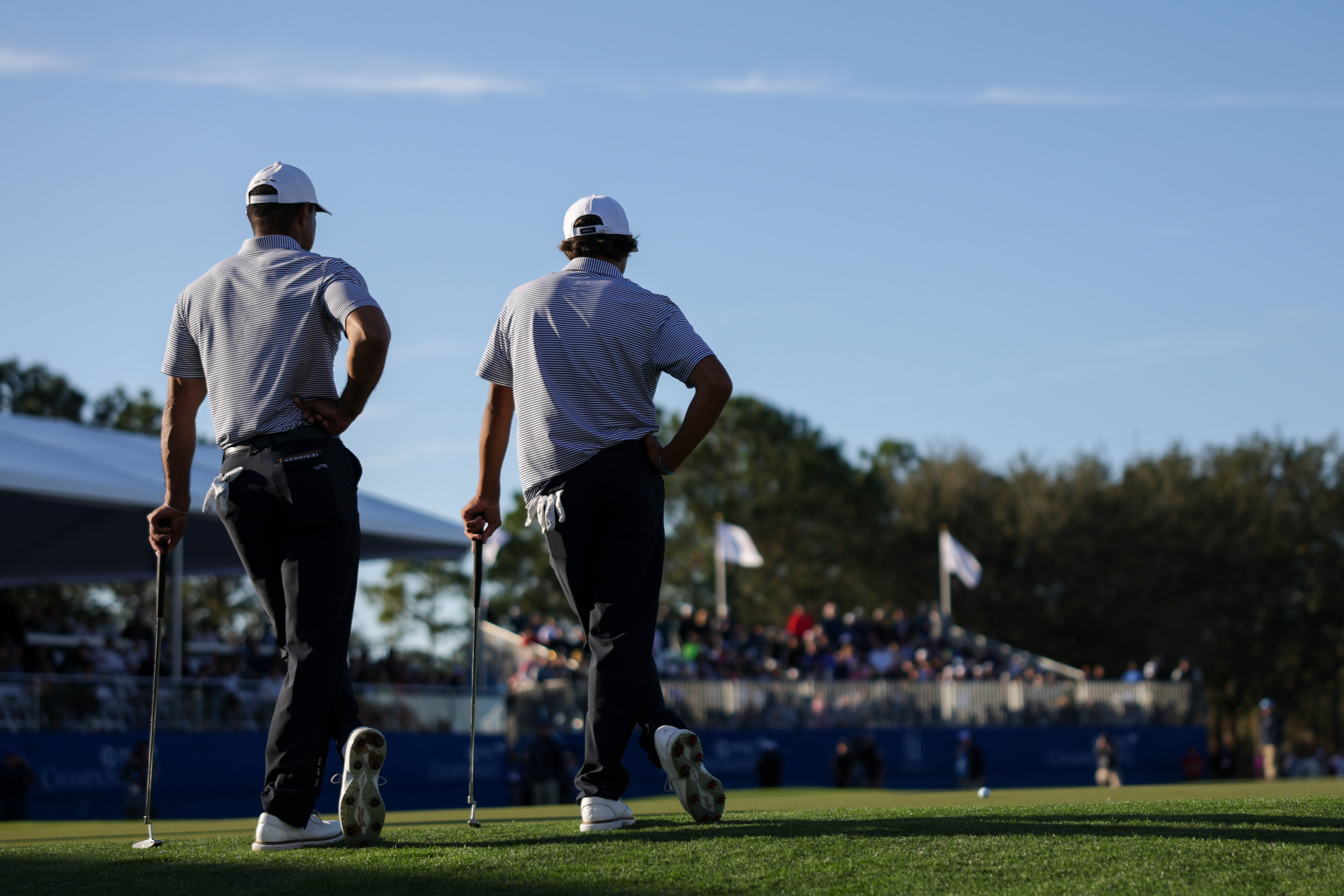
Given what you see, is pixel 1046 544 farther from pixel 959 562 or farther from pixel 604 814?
pixel 604 814

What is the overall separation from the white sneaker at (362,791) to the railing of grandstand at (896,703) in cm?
1902

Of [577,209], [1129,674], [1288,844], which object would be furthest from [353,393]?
[1129,674]

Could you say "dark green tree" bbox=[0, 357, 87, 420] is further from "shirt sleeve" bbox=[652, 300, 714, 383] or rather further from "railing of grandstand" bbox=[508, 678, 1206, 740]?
"shirt sleeve" bbox=[652, 300, 714, 383]

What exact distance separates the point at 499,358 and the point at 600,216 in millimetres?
594

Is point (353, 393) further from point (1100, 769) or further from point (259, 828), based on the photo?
point (1100, 769)

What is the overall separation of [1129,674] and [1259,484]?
21.9 m

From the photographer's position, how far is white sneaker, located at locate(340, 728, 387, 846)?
13.6 ft

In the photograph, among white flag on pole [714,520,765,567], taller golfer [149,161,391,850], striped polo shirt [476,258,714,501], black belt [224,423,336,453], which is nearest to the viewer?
taller golfer [149,161,391,850]

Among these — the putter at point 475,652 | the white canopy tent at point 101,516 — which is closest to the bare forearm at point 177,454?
the putter at point 475,652

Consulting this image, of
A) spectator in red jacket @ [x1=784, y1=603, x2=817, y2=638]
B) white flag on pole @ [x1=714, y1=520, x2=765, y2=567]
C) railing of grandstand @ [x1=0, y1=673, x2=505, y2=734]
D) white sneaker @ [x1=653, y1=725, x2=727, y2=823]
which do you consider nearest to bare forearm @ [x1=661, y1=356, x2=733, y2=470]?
white sneaker @ [x1=653, y1=725, x2=727, y2=823]

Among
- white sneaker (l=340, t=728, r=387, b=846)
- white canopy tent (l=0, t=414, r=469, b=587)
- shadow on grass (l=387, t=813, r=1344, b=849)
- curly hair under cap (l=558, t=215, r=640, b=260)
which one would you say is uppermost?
white canopy tent (l=0, t=414, r=469, b=587)

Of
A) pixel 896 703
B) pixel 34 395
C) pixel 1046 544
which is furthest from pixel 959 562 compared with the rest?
pixel 34 395

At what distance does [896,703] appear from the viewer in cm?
2789

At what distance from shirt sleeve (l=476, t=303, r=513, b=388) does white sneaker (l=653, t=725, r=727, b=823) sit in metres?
1.35
